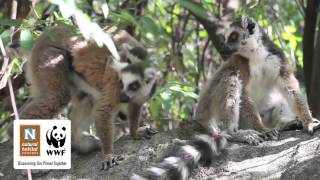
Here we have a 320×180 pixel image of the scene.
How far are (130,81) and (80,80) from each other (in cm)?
49

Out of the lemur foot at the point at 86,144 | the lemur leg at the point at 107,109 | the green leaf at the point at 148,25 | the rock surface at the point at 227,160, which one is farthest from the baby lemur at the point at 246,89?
the green leaf at the point at 148,25

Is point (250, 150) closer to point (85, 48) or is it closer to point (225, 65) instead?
point (225, 65)

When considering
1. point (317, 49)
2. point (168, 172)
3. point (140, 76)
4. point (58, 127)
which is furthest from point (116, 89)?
point (317, 49)

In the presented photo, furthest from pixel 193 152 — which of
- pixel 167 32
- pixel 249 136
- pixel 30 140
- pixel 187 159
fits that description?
pixel 167 32

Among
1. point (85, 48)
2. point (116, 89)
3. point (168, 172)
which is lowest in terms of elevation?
point (168, 172)

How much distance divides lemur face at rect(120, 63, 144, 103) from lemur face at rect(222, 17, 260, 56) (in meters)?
0.97

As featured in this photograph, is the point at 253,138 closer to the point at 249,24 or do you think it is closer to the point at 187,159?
the point at 187,159

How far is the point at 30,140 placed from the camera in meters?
4.40

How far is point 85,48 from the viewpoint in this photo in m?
5.14

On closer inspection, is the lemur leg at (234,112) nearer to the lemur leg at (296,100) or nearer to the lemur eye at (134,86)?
the lemur leg at (296,100)

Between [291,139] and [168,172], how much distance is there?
1.16m

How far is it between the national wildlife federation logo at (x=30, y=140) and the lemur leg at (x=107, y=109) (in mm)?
570

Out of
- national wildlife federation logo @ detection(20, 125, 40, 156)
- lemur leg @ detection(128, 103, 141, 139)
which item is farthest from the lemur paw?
national wildlife federation logo @ detection(20, 125, 40, 156)

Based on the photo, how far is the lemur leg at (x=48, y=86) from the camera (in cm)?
485
